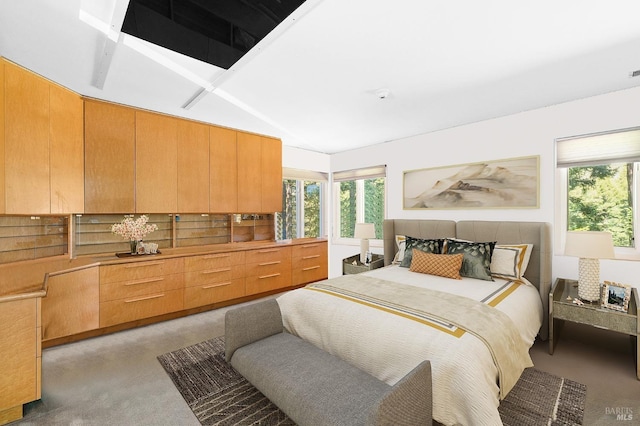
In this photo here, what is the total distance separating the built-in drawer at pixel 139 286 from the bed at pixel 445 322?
5.50 ft

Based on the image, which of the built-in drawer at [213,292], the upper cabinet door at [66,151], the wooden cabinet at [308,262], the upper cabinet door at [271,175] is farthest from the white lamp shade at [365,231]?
the upper cabinet door at [66,151]

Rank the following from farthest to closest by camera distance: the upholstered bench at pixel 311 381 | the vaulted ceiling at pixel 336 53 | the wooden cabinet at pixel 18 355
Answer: the wooden cabinet at pixel 18 355 → the vaulted ceiling at pixel 336 53 → the upholstered bench at pixel 311 381

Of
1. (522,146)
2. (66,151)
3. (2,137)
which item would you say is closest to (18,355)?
(2,137)

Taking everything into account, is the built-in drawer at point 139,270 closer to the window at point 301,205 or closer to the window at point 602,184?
the window at point 301,205

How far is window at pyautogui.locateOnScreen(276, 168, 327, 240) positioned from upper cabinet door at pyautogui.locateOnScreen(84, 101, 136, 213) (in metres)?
2.36

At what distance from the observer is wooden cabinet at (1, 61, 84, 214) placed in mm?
2299

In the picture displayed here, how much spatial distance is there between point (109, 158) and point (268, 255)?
2276 mm

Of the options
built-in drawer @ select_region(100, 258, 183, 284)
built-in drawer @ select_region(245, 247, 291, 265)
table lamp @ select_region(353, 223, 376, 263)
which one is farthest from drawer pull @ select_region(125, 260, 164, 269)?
table lamp @ select_region(353, 223, 376, 263)

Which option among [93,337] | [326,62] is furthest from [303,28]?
[93,337]

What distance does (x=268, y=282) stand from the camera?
427 cm

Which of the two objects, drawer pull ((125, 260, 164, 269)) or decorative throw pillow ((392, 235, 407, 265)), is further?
decorative throw pillow ((392, 235, 407, 265))

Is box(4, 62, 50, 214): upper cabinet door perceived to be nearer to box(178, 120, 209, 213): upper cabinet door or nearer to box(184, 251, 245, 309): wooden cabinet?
box(178, 120, 209, 213): upper cabinet door

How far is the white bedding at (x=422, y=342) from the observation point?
4.75ft

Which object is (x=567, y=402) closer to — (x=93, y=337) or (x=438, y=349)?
(x=438, y=349)
